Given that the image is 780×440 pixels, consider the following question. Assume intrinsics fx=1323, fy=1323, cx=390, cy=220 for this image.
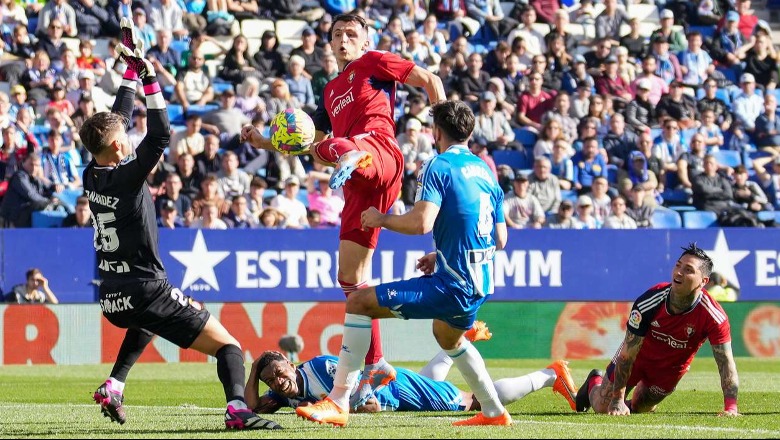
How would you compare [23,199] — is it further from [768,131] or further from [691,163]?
[768,131]

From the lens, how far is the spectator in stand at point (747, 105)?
956 inches

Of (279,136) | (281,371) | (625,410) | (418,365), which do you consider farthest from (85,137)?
(418,365)

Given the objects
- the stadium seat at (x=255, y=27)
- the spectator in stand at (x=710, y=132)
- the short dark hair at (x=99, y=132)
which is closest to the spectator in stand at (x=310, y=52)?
the stadium seat at (x=255, y=27)

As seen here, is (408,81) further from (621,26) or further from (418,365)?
(621,26)

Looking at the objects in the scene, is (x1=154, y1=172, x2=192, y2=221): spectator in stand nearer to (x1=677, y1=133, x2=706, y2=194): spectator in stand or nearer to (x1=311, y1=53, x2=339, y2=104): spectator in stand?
(x1=311, y1=53, x2=339, y2=104): spectator in stand

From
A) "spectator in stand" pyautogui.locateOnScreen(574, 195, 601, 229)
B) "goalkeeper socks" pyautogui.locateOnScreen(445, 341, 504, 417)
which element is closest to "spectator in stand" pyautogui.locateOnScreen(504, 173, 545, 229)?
"spectator in stand" pyautogui.locateOnScreen(574, 195, 601, 229)

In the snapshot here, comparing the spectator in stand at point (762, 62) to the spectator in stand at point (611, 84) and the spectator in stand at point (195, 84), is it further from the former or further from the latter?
the spectator in stand at point (195, 84)

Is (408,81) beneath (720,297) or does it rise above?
above

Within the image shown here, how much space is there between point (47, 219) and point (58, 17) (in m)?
4.32

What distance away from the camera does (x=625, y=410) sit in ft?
31.4

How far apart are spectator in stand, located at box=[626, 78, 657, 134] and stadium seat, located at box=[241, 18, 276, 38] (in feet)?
21.2

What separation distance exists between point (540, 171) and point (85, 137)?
13068 millimetres

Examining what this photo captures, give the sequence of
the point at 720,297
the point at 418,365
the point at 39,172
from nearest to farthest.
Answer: the point at 418,365 < the point at 39,172 < the point at 720,297

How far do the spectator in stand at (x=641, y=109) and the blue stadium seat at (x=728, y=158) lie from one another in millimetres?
1285
